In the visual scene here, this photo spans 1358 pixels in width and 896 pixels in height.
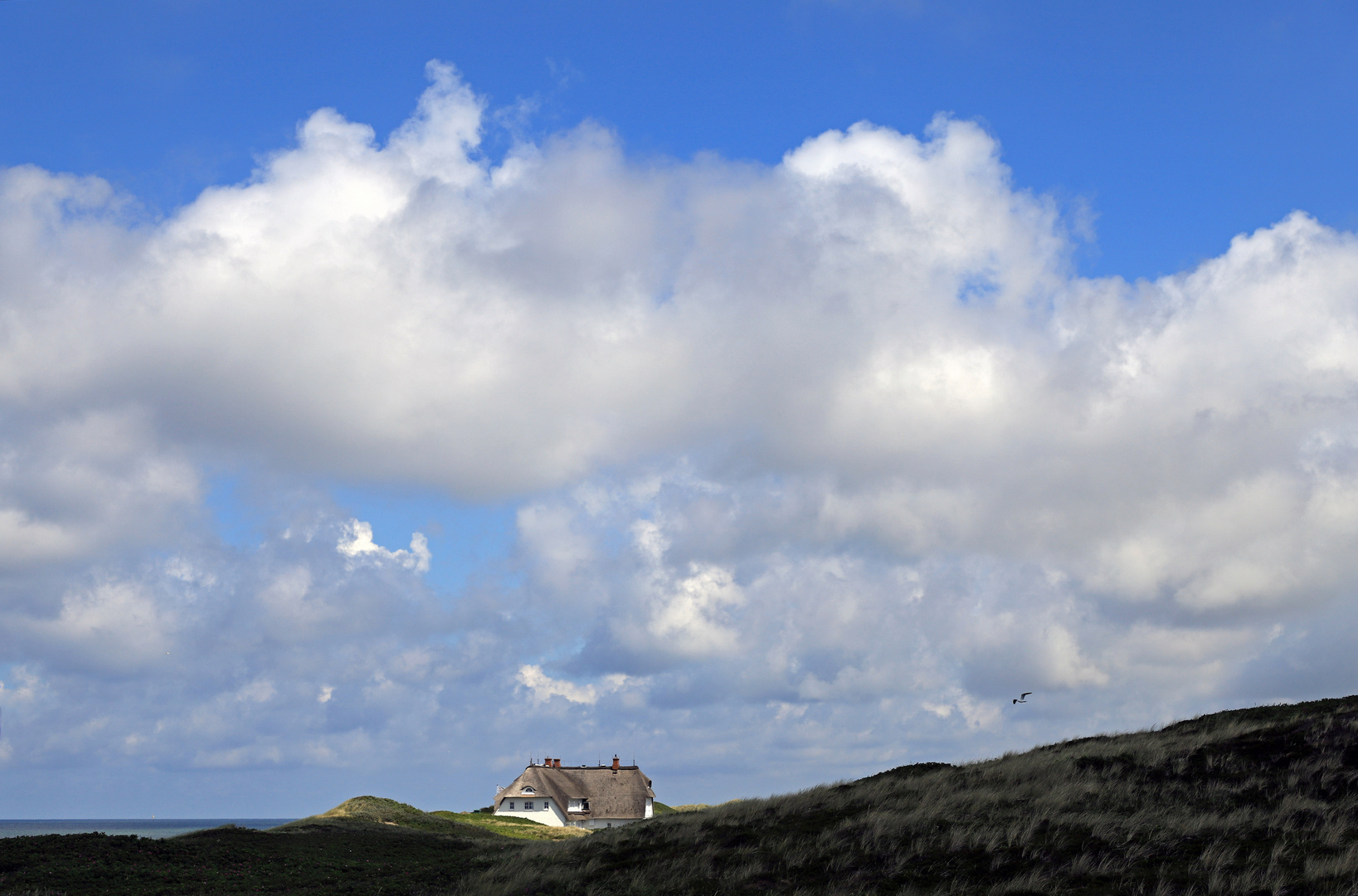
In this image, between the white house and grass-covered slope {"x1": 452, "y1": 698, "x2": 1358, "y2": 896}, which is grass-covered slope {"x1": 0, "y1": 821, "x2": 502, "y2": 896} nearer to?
grass-covered slope {"x1": 452, "y1": 698, "x2": 1358, "y2": 896}

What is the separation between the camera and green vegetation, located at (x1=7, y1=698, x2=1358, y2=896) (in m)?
22.2

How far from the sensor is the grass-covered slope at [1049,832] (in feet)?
71.4

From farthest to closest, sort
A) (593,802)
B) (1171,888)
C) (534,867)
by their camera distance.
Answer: (593,802) < (534,867) < (1171,888)

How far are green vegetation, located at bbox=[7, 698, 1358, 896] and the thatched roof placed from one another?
59875 millimetres

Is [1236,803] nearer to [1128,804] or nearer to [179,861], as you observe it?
[1128,804]

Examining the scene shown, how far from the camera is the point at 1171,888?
65.8ft

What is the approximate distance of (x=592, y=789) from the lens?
10406 cm

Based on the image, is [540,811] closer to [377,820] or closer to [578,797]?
[578,797]

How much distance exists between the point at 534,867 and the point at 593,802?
76421mm

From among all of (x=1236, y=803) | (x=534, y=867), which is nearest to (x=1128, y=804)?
(x=1236, y=803)

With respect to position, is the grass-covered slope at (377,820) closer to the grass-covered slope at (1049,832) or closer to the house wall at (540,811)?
the house wall at (540,811)

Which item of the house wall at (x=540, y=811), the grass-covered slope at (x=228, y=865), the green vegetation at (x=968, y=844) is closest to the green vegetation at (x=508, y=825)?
the house wall at (x=540, y=811)

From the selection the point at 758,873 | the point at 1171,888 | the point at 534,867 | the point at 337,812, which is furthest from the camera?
the point at 337,812

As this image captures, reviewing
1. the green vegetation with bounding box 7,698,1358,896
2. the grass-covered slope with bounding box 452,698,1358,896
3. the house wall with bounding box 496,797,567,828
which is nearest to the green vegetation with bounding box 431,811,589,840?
the house wall with bounding box 496,797,567,828
